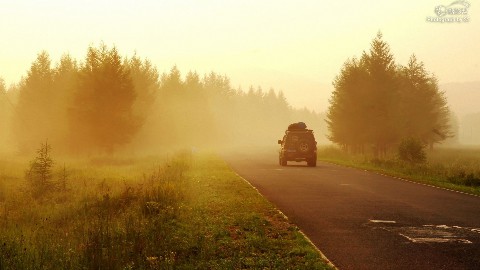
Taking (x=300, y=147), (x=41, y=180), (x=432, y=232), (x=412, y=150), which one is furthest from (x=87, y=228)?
(x=412, y=150)

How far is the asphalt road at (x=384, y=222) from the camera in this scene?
23.8ft

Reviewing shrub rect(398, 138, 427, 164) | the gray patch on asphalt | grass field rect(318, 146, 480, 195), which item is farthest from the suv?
the gray patch on asphalt

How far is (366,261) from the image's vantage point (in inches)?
276

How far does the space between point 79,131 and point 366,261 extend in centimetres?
3598

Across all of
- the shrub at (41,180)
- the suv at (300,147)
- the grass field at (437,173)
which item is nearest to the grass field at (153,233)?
the shrub at (41,180)

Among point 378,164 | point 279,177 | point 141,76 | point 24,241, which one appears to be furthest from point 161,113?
point 24,241

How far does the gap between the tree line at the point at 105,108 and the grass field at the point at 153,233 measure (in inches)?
627

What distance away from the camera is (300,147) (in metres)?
30.0

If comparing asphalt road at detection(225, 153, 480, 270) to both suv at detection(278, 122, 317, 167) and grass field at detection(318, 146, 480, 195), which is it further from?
suv at detection(278, 122, 317, 167)

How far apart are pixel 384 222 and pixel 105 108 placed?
1208 inches

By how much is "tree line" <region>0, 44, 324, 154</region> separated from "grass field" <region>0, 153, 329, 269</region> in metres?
15.9

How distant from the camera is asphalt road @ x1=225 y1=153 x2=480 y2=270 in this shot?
727cm

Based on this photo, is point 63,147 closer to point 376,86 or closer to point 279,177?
point 279,177

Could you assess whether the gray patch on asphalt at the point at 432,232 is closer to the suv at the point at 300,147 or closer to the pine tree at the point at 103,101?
the suv at the point at 300,147
